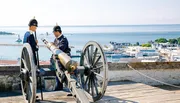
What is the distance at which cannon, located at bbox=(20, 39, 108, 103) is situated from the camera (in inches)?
167

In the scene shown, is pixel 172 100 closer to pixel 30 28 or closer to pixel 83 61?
pixel 83 61

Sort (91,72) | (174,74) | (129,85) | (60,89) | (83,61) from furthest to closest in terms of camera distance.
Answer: (174,74) < (129,85) < (60,89) < (83,61) < (91,72)

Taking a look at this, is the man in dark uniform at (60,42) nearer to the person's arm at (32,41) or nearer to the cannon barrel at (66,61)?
the cannon barrel at (66,61)

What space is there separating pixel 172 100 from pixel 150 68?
7.15 feet

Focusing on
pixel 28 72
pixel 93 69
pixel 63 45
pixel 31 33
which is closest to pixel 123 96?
pixel 93 69

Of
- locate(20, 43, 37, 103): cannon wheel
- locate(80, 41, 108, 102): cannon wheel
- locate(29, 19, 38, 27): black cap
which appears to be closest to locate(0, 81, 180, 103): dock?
locate(80, 41, 108, 102): cannon wheel

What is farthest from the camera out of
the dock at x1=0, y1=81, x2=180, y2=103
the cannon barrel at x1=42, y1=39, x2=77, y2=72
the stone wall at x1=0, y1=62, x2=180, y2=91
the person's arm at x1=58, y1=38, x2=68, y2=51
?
the stone wall at x1=0, y1=62, x2=180, y2=91

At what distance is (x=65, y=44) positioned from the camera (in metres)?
5.38

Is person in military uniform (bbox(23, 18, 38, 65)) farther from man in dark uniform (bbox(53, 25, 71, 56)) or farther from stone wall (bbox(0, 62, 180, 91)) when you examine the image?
stone wall (bbox(0, 62, 180, 91))

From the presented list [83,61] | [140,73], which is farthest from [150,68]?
→ [83,61]

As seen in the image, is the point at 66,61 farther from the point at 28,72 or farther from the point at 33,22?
the point at 33,22

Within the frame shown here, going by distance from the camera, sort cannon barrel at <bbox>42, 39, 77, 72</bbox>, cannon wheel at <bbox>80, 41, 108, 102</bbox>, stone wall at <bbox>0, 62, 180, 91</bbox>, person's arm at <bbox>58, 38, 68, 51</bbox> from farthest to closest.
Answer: stone wall at <bbox>0, 62, 180, 91</bbox> → person's arm at <bbox>58, 38, 68, 51</bbox> → cannon wheel at <bbox>80, 41, 108, 102</bbox> → cannon barrel at <bbox>42, 39, 77, 72</bbox>

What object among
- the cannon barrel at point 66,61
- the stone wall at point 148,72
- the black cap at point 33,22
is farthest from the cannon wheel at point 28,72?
the stone wall at point 148,72

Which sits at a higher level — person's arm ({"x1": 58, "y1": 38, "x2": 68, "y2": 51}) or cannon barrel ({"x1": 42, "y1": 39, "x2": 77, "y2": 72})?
person's arm ({"x1": 58, "y1": 38, "x2": 68, "y2": 51})
